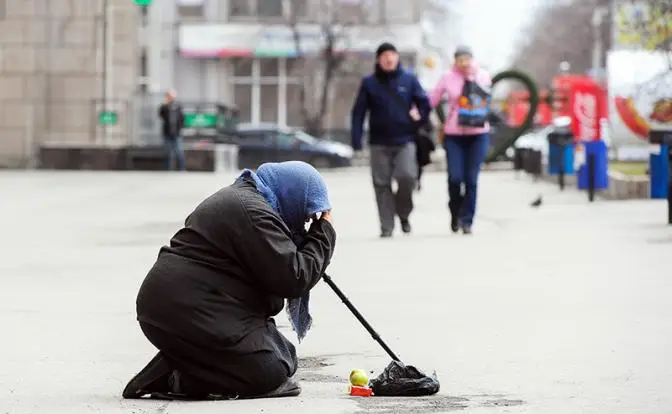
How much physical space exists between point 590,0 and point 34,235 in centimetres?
7617

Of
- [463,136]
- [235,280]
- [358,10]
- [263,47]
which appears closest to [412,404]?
[235,280]

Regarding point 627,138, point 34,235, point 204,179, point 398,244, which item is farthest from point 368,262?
point 627,138

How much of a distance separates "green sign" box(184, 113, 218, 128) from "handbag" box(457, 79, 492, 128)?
27137 millimetres

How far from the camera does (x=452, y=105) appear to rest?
1625 centimetres

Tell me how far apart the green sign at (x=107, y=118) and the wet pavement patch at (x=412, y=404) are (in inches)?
1237

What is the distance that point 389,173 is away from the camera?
16.0 m

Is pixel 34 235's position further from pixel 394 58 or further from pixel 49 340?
pixel 49 340

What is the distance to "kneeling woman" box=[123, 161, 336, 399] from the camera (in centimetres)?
649

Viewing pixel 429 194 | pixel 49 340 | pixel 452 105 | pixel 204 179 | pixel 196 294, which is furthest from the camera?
pixel 204 179

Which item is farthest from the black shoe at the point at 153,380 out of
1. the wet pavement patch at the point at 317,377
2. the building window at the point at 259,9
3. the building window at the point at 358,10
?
the building window at the point at 259,9

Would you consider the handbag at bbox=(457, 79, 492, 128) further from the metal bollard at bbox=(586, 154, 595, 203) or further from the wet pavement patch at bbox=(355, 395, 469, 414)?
the wet pavement patch at bbox=(355, 395, 469, 414)

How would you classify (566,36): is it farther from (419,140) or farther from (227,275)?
(227,275)

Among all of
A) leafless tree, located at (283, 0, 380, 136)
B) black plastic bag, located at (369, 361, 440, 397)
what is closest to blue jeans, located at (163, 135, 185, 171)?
leafless tree, located at (283, 0, 380, 136)

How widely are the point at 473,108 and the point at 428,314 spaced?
21.4 feet
